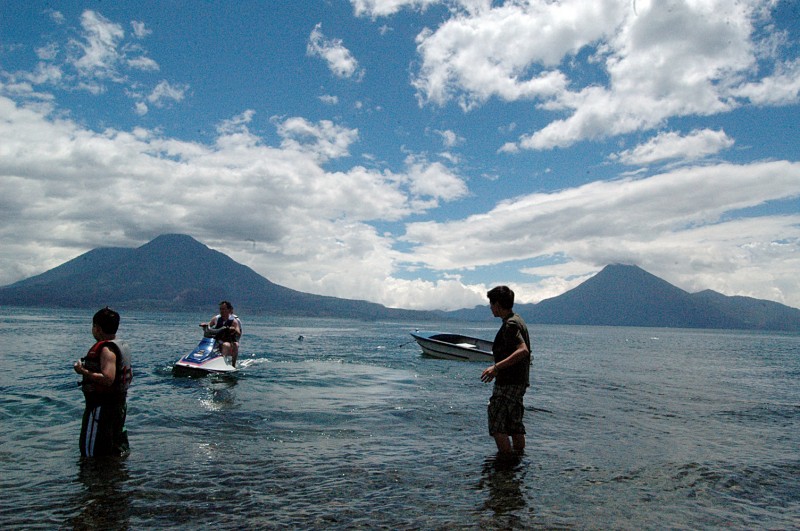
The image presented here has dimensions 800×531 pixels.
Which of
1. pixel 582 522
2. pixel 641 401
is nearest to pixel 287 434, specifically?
pixel 582 522

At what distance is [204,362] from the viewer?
19.7 meters

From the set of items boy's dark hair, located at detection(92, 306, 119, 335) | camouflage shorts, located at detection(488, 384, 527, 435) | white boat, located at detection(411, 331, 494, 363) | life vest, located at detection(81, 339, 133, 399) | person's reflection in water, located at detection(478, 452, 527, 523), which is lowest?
white boat, located at detection(411, 331, 494, 363)

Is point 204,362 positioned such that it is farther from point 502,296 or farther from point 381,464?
point 502,296

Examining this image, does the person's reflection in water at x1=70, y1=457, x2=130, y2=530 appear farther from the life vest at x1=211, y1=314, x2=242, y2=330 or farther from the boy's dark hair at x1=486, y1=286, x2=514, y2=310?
the life vest at x1=211, y1=314, x2=242, y2=330

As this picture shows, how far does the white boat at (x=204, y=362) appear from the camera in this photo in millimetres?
19422

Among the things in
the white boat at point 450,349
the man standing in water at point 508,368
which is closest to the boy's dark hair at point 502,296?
the man standing in water at point 508,368

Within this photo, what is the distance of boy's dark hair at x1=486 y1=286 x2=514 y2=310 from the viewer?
8.05 meters

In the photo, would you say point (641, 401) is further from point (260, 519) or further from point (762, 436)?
point (260, 519)

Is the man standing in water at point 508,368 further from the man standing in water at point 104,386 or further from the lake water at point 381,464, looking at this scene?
the man standing in water at point 104,386

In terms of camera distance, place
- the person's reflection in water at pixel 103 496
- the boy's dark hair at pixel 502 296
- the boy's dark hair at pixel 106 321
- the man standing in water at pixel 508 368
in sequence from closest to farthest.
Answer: the person's reflection in water at pixel 103 496
the boy's dark hair at pixel 106 321
the man standing in water at pixel 508 368
the boy's dark hair at pixel 502 296

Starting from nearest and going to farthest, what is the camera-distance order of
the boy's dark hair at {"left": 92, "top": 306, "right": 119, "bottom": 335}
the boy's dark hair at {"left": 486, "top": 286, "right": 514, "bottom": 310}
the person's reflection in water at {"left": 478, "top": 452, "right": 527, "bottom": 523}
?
the person's reflection in water at {"left": 478, "top": 452, "right": 527, "bottom": 523} < the boy's dark hair at {"left": 92, "top": 306, "right": 119, "bottom": 335} < the boy's dark hair at {"left": 486, "top": 286, "right": 514, "bottom": 310}

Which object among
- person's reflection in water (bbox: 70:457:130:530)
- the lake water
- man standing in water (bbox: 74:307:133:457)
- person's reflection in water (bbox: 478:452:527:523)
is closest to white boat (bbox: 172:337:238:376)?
the lake water

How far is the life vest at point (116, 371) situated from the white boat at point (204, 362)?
12667 mm

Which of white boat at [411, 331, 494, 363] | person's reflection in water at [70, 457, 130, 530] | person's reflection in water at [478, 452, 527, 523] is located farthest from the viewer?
white boat at [411, 331, 494, 363]
